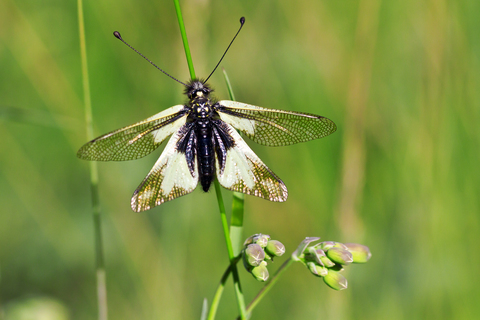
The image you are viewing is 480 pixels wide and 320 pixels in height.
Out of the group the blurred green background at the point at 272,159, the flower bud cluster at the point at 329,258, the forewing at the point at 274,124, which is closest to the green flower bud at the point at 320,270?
the flower bud cluster at the point at 329,258

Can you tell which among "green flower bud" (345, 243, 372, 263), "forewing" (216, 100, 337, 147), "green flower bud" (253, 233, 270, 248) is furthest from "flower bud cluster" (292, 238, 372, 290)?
"forewing" (216, 100, 337, 147)

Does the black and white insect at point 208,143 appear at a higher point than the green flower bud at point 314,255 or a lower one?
higher

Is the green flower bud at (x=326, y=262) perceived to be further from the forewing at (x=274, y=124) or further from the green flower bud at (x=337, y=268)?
the forewing at (x=274, y=124)

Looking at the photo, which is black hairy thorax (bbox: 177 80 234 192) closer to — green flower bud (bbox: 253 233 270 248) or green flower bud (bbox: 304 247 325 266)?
green flower bud (bbox: 253 233 270 248)

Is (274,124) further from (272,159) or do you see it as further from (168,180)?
(272,159)

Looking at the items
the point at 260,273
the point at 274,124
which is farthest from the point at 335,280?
the point at 274,124

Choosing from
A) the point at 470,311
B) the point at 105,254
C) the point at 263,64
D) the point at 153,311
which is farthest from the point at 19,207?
the point at 470,311
